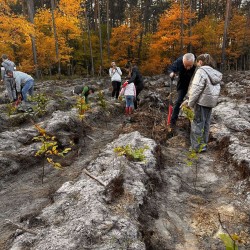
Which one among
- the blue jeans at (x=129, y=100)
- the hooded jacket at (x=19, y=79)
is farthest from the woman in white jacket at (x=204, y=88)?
the hooded jacket at (x=19, y=79)

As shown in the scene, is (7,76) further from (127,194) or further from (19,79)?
(127,194)

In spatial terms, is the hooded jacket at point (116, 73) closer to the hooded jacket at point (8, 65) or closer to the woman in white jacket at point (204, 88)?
the hooded jacket at point (8, 65)

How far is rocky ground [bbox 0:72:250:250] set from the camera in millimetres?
2871

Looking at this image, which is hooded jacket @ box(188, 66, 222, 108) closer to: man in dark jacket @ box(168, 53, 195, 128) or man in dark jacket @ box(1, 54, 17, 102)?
man in dark jacket @ box(168, 53, 195, 128)

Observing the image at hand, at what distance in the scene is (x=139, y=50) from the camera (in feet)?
104

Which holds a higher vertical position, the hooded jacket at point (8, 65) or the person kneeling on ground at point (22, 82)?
the hooded jacket at point (8, 65)

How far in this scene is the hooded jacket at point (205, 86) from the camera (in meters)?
4.98

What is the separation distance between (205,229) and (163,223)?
0.52 m

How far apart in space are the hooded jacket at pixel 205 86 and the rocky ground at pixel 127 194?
116 cm

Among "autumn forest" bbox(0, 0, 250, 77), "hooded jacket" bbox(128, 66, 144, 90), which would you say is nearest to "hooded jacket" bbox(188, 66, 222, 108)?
"hooded jacket" bbox(128, 66, 144, 90)

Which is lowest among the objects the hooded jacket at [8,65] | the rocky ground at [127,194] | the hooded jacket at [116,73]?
the rocky ground at [127,194]

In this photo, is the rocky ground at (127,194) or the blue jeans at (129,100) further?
the blue jeans at (129,100)

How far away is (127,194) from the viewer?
3568 millimetres

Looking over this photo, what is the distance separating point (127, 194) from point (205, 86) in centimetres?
272
